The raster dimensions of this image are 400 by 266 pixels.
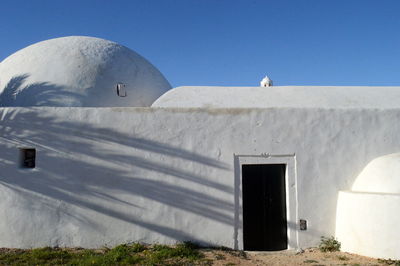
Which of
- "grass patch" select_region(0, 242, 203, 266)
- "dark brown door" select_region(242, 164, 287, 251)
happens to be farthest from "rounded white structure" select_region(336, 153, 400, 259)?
"grass patch" select_region(0, 242, 203, 266)

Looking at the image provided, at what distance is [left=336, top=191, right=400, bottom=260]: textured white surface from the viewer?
5.18 meters

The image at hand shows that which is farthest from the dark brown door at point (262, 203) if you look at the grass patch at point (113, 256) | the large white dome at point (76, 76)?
the large white dome at point (76, 76)

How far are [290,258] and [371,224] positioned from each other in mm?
1608

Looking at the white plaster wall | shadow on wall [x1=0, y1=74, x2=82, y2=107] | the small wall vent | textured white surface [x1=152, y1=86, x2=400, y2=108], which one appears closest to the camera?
the white plaster wall

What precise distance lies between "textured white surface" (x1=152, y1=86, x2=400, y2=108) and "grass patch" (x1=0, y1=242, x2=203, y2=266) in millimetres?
3350

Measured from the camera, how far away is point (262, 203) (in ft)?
20.9

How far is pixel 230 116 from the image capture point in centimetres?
621

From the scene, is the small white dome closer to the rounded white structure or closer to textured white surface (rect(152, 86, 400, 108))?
the rounded white structure

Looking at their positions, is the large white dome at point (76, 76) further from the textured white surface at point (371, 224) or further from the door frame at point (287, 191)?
the textured white surface at point (371, 224)

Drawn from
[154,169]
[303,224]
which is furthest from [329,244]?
[154,169]

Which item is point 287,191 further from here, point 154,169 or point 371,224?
point 154,169

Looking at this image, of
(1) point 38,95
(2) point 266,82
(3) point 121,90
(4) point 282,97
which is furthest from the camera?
(2) point 266,82

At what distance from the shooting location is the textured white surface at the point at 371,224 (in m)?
5.18

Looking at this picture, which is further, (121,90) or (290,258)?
(121,90)
